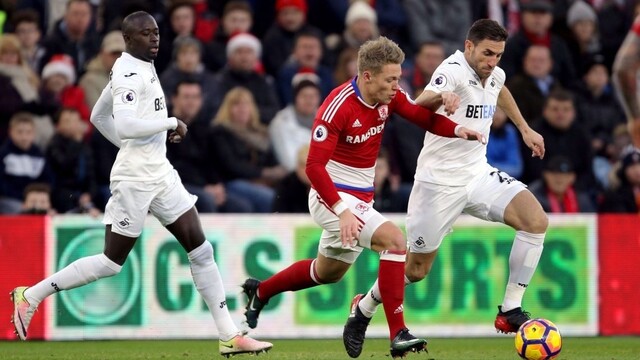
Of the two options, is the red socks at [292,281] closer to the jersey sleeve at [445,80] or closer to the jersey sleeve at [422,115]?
the jersey sleeve at [422,115]

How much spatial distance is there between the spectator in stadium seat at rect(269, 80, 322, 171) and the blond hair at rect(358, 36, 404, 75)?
5585 mm

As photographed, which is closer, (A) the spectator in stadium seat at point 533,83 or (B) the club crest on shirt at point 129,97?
(B) the club crest on shirt at point 129,97

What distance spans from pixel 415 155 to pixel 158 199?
6000 millimetres

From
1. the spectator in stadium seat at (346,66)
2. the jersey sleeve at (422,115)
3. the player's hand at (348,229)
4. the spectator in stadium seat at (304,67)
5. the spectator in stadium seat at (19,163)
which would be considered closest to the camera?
the player's hand at (348,229)

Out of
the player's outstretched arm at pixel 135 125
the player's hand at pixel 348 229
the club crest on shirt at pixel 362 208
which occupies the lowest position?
the player's hand at pixel 348 229

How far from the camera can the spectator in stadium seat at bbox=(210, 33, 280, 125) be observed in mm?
15930

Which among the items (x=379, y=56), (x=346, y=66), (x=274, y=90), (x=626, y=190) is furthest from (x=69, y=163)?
(x=626, y=190)

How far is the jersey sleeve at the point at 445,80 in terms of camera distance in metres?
10.3

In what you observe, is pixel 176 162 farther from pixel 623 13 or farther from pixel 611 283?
pixel 623 13

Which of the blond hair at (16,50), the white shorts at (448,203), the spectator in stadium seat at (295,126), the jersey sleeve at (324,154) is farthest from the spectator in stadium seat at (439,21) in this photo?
the jersey sleeve at (324,154)

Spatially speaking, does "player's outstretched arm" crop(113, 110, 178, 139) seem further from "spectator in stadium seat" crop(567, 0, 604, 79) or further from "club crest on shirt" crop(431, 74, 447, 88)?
"spectator in stadium seat" crop(567, 0, 604, 79)

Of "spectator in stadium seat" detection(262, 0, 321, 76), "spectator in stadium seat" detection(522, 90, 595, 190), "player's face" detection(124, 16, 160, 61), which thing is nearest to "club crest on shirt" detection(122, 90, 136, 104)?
"player's face" detection(124, 16, 160, 61)

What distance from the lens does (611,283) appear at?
45.5 ft

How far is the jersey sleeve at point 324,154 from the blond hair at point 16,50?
7.01m
